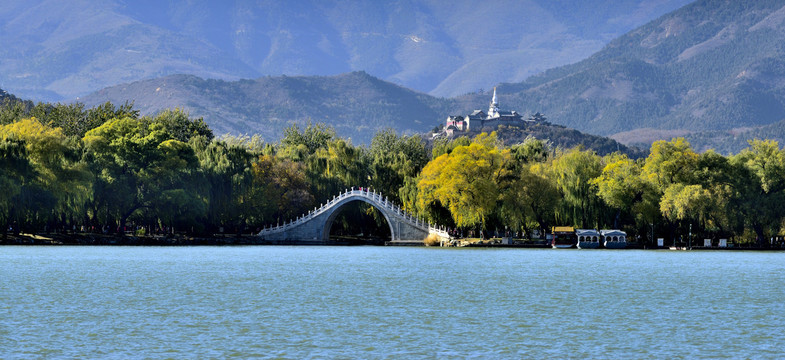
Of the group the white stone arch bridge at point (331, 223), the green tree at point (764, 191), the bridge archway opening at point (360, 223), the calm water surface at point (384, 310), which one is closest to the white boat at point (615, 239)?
the green tree at point (764, 191)

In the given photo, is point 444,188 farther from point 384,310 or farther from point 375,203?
point 384,310

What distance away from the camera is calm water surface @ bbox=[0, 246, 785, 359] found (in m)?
24.7

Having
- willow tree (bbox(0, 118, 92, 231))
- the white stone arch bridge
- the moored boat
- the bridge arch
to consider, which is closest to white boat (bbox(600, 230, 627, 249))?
the moored boat

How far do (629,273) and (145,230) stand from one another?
166 ft

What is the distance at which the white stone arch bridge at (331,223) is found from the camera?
88188mm

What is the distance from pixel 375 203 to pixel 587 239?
18.3 m

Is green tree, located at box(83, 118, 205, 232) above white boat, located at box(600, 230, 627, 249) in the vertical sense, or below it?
above

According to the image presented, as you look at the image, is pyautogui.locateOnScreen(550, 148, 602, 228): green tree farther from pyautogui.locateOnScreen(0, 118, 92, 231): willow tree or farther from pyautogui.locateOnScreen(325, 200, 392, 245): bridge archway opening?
pyautogui.locateOnScreen(0, 118, 92, 231): willow tree

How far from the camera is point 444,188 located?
79562mm

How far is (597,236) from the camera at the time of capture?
84.4 meters

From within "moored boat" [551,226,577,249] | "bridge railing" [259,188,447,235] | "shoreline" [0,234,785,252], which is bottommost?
"shoreline" [0,234,785,252]

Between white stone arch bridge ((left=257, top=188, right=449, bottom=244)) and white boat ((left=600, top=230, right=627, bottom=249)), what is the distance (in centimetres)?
1312

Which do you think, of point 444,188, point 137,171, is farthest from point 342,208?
point 137,171

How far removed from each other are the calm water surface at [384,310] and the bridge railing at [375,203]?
29010 millimetres
